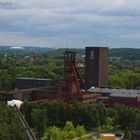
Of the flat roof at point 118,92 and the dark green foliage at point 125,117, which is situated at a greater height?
the flat roof at point 118,92

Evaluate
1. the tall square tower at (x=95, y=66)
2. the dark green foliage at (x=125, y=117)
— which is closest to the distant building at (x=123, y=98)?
the tall square tower at (x=95, y=66)

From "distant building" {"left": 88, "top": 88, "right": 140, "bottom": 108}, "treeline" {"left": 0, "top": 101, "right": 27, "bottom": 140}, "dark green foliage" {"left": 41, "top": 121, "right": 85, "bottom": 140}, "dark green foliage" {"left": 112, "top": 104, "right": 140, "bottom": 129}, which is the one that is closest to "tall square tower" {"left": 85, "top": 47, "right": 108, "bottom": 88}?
"distant building" {"left": 88, "top": 88, "right": 140, "bottom": 108}

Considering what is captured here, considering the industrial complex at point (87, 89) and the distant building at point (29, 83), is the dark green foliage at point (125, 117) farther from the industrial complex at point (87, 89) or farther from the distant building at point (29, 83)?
the distant building at point (29, 83)

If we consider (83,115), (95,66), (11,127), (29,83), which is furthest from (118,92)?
(11,127)

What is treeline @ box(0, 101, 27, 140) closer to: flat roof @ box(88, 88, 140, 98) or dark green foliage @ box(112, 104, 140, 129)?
dark green foliage @ box(112, 104, 140, 129)

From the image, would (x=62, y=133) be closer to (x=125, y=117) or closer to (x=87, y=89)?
(x=125, y=117)

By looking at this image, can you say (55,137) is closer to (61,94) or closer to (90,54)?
(61,94)
